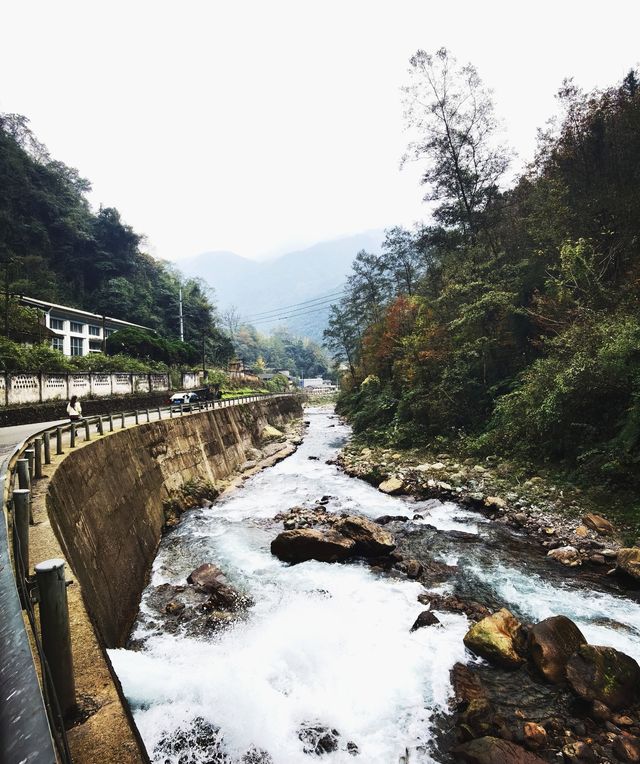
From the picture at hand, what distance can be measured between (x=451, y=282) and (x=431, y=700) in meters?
20.0

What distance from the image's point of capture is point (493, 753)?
15.3ft

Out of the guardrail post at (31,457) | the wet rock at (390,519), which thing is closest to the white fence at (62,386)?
the guardrail post at (31,457)

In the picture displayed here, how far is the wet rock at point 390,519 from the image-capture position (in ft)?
40.8

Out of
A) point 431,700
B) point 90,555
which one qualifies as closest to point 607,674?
point 431,700

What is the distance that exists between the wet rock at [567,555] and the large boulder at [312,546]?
470 centimetres

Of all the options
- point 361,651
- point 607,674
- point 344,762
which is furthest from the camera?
point 361,651

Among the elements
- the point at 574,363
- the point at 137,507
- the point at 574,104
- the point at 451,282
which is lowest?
the point at 137,507

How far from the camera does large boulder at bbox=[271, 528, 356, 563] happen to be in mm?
10148

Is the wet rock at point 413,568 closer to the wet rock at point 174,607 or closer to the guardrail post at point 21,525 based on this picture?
the wet rock at point 174,607

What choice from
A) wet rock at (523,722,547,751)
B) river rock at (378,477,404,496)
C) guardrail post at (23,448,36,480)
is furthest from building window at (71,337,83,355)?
wet rock at (523,722,547,751)

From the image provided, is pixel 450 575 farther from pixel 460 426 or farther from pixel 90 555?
pixel 460 426

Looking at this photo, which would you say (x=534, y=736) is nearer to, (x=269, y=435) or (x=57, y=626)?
(x=57, y=626)

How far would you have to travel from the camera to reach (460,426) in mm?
20328

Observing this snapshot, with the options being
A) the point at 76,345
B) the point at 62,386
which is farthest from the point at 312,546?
the point at 76,345
